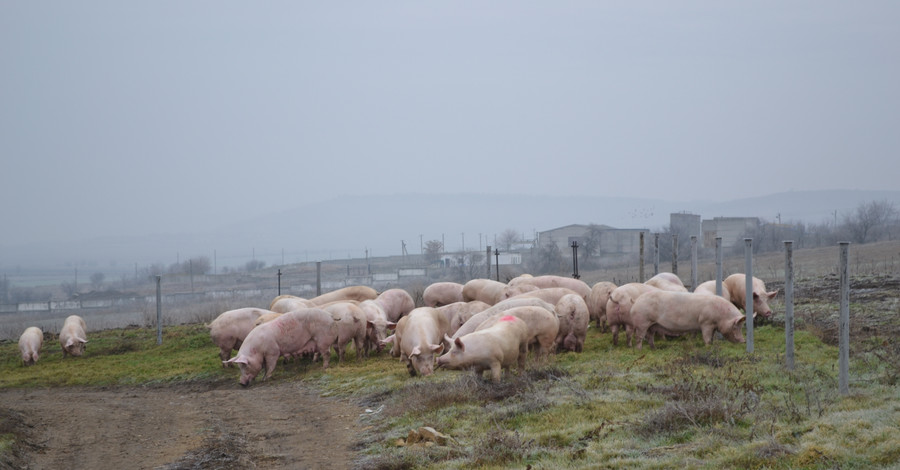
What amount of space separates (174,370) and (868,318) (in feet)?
50.4

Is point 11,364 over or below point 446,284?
below

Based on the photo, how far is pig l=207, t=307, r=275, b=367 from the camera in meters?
19.3

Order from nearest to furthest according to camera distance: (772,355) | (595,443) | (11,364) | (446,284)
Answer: (595,443) → (772,355) → (11,364) → (446,284)

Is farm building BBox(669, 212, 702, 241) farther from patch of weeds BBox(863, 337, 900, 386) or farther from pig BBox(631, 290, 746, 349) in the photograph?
patch of weeds BBox(863, 337, 900, 386)

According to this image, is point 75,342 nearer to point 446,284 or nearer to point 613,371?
point 446,284

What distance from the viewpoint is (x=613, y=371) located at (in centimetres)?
1311

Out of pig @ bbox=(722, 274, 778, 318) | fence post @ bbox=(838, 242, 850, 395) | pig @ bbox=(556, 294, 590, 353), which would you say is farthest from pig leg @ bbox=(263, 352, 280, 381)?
fence post @ bbox=(838, 242, 850, 395)

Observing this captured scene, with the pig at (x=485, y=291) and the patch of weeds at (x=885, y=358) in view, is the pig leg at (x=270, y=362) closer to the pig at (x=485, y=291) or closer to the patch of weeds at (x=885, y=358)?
the pig at (x=485, y=291)

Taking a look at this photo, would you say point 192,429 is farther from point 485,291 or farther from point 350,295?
point 350,295

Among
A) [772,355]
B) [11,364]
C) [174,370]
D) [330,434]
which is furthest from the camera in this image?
[11,364]

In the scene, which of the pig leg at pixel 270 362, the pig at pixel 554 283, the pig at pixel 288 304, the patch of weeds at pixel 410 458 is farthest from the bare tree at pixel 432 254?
the patch of weeds at pixel 410 458

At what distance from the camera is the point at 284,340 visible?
1719 cm

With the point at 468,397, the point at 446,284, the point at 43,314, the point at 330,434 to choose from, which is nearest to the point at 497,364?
the point at 468,397

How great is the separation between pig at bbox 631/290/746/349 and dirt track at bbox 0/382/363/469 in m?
6.73
